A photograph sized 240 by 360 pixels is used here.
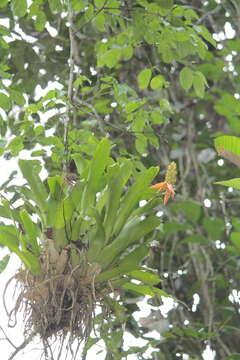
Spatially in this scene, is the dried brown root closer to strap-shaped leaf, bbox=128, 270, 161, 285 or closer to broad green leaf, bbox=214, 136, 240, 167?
strap-shaped leaf, bbox=128, 270, 161, 285

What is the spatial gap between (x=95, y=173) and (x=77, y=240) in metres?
0.14

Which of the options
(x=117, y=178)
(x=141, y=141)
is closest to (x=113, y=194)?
(x=117, y=178)

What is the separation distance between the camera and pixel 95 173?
1.40 meters

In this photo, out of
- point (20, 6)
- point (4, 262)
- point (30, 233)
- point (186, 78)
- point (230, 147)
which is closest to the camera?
point (230, 147)

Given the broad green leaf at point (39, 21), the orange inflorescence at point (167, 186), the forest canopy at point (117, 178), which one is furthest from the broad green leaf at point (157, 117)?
the orange inflorescence at point (167, 186)

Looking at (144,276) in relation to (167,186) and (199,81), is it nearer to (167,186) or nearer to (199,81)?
(167,186)

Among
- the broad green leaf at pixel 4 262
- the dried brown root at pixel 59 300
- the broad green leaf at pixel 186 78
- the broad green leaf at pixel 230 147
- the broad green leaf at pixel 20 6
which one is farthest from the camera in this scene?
the broad green leaf at pixel 186 78

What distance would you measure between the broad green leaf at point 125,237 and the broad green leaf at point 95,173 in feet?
0.30

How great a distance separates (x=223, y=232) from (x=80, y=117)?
2.67 ft

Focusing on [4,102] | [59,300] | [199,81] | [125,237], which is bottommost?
[59,300]

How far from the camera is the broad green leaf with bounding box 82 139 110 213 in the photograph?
1.39 meters

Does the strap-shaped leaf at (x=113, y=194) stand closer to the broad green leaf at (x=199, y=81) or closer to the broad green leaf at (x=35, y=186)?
the broad green leaf at (x=35, y=186)

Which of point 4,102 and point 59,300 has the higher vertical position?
point 4,102

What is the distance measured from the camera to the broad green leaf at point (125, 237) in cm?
140
